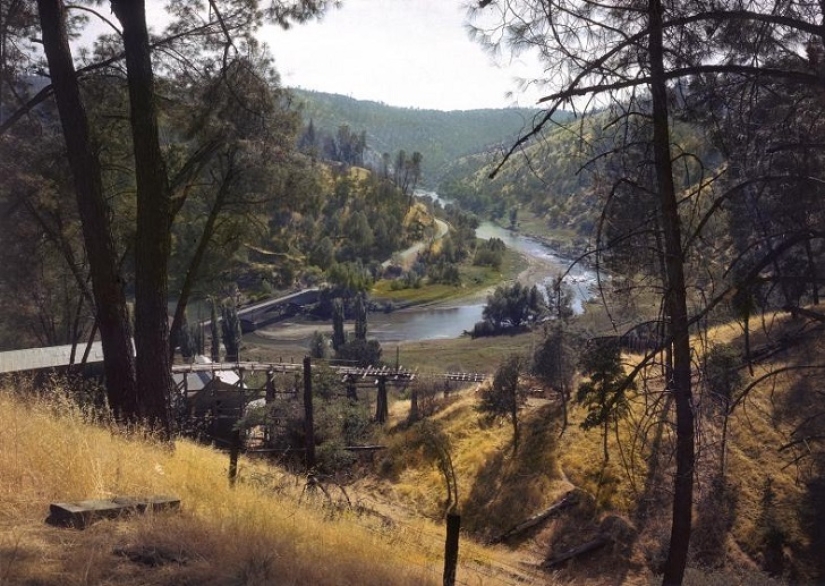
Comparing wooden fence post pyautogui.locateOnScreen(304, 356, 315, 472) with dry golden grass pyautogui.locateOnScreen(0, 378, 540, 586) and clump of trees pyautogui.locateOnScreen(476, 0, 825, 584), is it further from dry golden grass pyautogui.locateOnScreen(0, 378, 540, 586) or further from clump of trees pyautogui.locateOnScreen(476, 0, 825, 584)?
clump of trees pyautogui.locateOnScreen(476, 0, 825, 584)

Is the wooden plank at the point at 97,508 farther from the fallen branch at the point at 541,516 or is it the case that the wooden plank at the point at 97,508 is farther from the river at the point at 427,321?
the river at the point at 427,321

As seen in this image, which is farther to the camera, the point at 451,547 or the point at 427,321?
the point at 427,321

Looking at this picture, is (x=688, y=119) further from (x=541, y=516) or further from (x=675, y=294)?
(x=541, y=516)

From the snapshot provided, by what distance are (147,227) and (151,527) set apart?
13.6 ft

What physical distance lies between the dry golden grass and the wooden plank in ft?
0.30

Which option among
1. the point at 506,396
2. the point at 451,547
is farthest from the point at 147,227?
the point at 506,396

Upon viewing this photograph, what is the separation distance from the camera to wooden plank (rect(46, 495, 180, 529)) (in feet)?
14.8

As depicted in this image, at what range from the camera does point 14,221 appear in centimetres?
1602

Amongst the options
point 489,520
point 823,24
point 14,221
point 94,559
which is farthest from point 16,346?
point 823,24

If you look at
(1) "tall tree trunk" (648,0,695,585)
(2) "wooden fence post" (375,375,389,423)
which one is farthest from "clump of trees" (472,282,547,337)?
(1) "tall tree trunk" (648,0,695,585)

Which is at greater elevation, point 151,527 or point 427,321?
point 151,527

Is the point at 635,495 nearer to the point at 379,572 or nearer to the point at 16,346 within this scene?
the point at 379,572

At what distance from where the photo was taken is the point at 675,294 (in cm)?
563

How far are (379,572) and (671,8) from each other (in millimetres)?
4810
